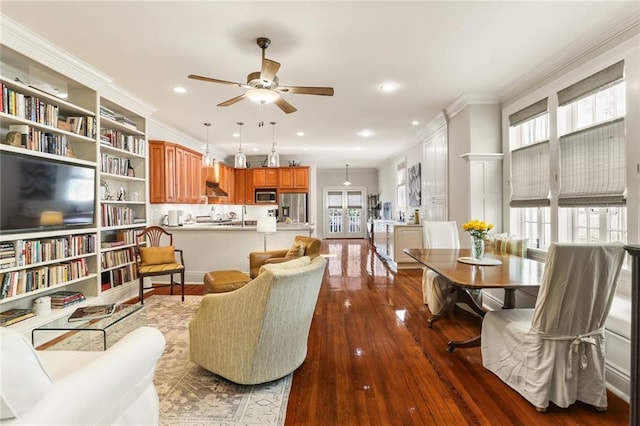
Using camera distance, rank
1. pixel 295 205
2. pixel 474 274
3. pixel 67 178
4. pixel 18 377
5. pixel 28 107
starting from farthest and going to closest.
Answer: pixel 295 205 → pixel 67 178 → pixel 28 107 → pixel 474 274 → pixel 18 377

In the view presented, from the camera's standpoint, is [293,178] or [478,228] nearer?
[478,228]

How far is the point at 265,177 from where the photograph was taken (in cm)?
823

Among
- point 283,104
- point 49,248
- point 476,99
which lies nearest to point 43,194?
point 49,248

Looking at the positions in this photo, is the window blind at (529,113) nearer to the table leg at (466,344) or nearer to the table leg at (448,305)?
the table leg at (448,305)

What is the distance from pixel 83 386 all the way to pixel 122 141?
4.00 meters

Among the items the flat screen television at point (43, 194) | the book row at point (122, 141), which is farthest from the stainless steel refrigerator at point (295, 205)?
the flat screen television at point (43, 194)

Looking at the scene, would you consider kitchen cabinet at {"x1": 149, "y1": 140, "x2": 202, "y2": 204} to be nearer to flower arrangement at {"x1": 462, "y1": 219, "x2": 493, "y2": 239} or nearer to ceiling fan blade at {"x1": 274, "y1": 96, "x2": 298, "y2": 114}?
ceiling fan blade at {"x1": 274, "y1": 96, "x2": 298, "y2": 114}

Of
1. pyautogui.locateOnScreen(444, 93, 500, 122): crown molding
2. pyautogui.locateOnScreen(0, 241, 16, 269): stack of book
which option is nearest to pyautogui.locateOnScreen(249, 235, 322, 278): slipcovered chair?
pyautogui.locateOnScreen(0, 241, 16, 269): stack of book

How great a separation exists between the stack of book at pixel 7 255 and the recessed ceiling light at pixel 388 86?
13.0 ft

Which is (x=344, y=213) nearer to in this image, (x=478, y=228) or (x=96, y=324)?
(x=478, y=228)

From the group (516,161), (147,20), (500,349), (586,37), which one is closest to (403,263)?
(516,161)

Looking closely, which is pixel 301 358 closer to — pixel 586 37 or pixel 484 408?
pixel 484 408

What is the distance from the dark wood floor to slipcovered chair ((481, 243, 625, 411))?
0.12 m

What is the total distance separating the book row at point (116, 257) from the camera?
149 inches
